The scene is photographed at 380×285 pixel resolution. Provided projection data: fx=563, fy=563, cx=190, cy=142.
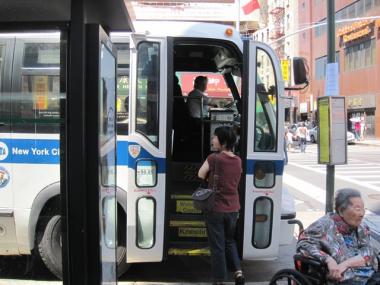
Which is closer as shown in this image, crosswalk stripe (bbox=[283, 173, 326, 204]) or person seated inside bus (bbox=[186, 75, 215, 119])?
person seated inside bus (bbox=[186, 75, 215, 119])

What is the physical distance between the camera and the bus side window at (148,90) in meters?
5.73

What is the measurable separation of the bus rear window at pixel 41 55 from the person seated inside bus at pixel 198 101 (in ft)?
8.55

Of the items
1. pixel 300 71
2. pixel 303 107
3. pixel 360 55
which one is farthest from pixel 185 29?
pixel 303 107

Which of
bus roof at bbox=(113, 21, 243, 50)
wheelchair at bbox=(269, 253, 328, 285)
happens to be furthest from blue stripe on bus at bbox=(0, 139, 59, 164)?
wheelchair at bbox=(269, 253, 328, 285)

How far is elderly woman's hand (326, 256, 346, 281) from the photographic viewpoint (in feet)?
13.0

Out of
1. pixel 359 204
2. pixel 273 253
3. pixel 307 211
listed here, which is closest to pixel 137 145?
pixel 273 253

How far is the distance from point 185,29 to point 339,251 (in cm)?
281

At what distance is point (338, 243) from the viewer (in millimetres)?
4152

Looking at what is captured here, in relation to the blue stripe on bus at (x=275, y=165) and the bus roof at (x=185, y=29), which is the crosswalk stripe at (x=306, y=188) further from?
the bus roof at (x=185, y=29)

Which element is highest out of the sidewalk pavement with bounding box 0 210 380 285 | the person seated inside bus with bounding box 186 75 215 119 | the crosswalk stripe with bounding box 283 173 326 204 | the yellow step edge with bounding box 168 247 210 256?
the person seated inside bus with bounding box 186 75 215 119

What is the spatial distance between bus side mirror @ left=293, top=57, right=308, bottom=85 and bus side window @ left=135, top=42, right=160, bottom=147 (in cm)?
155

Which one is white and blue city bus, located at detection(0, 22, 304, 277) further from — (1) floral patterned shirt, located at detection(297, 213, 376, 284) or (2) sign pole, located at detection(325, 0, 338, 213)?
(1) floral patterned shirt, located at detection(297, 213, 376, 284)

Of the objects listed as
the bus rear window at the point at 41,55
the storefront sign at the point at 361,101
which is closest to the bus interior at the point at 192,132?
the bus rear window at the point at 41,55

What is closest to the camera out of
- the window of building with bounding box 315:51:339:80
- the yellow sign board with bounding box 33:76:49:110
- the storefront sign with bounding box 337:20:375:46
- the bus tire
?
the yellow sign board with bounding box 33:76:49:110
